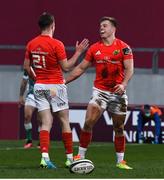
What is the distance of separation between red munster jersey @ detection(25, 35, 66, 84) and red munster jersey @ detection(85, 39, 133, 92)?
0.49 meters

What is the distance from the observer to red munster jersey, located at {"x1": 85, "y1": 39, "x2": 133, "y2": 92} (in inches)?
569

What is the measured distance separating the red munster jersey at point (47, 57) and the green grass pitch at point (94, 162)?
129cm

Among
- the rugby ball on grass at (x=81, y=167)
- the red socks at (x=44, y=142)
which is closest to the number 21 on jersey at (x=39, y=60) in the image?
the red socks at (x=44, y=142)

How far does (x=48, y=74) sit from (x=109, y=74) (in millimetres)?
862

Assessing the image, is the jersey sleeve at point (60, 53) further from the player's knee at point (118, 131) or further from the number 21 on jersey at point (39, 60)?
the player's knee at point (118, 131)

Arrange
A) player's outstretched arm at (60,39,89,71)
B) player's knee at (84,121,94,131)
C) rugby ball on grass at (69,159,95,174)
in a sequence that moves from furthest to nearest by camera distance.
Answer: player's knee at (84,121,94,131) < player's outstretched arm at (60,39,89,71) < rugby ball on grass at (69,159,95,174)

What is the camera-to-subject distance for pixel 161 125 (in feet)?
82.5

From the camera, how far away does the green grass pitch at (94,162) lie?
520 inches

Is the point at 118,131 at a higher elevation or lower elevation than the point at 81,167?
higher

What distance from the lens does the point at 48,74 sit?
1449 cm

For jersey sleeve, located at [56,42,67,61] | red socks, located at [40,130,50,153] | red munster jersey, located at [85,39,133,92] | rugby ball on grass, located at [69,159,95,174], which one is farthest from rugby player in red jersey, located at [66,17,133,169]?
rugby ball on grass, located at [69,159,95,174]

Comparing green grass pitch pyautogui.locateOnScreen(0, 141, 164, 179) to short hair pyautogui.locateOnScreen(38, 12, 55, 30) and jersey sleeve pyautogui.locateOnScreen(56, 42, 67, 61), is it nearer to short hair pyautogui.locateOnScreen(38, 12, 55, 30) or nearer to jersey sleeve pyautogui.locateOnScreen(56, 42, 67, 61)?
jersey sleeve pyautogui.locateOnScreen(56, 42, 67, 61)

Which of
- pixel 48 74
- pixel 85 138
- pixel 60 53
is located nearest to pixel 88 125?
pixel 85 138

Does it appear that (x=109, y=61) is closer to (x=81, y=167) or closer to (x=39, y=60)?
(x=39, y=60)
